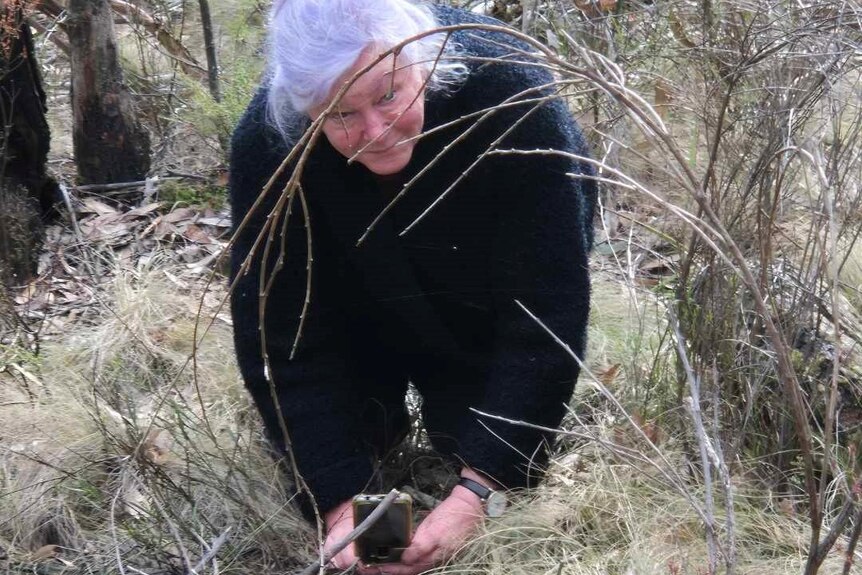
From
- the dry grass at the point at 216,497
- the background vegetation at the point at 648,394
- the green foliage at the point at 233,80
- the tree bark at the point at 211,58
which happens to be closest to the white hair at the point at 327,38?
the background vegetation at the point at 648,394

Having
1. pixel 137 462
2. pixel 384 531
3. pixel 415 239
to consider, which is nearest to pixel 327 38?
pixel 415 239

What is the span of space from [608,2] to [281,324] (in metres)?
2.20

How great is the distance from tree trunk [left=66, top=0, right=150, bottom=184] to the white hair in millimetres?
2276

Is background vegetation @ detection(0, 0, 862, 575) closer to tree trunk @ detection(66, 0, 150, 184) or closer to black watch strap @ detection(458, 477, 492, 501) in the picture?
black watch strap @ detection(458, 477, 492, 501)

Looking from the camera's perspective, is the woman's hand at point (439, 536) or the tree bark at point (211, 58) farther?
the tree bark at point (211, 58)

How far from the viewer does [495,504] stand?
95.7 inches

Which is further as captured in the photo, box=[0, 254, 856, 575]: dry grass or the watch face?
the watch face

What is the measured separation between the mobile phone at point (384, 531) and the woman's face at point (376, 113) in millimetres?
664

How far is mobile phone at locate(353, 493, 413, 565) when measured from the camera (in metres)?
2.21

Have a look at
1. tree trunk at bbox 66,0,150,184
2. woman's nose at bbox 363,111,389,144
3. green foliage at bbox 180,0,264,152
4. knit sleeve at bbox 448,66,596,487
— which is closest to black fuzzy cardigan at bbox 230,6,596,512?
knit sleeve at bbox 448,66,596,487

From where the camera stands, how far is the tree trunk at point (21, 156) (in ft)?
12.3

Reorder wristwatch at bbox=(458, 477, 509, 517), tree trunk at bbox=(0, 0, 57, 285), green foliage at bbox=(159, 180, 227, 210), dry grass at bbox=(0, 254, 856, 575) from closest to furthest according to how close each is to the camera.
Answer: dry grass at bbox=(0, 254, 856, 575)
wristwatch at bbox=(458, 477, 509, 517)
tree trunk at bbox=(0, 0, 57, 285)
green foliage at bbox=(159, 180, 227, 210)

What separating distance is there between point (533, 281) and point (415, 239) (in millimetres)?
303

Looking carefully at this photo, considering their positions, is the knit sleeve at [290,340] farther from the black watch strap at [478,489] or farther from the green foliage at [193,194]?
the green foliage at [193,194]
